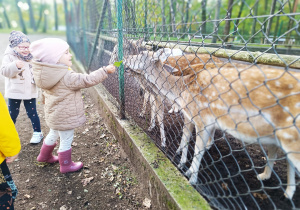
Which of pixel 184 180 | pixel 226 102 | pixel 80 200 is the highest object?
pixel 226 102

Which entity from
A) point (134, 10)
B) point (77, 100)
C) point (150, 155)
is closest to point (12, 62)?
point (77, 100)

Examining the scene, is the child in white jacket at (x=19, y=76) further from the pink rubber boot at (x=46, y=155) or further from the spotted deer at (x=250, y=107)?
the spotted deer at (x=250, y=107)

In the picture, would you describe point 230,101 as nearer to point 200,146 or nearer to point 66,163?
point 200,146

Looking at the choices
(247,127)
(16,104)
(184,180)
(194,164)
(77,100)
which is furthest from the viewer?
(16,104)

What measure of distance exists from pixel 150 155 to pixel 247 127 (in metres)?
1.10

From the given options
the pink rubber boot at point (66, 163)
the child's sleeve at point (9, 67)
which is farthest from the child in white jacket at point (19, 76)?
the pink rubber boot at point (66, 163)

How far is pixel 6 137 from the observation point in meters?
1.61

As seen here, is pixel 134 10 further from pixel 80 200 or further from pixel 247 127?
pixel 80 200

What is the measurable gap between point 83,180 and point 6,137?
4.11 feet

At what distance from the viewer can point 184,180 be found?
198 cm

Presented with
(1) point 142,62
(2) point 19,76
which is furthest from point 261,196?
(2) point 19,76

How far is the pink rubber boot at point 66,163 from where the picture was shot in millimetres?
2643

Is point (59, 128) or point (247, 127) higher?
point (247, 127)

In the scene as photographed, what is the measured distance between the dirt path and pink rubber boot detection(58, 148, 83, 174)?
0.22 ft
